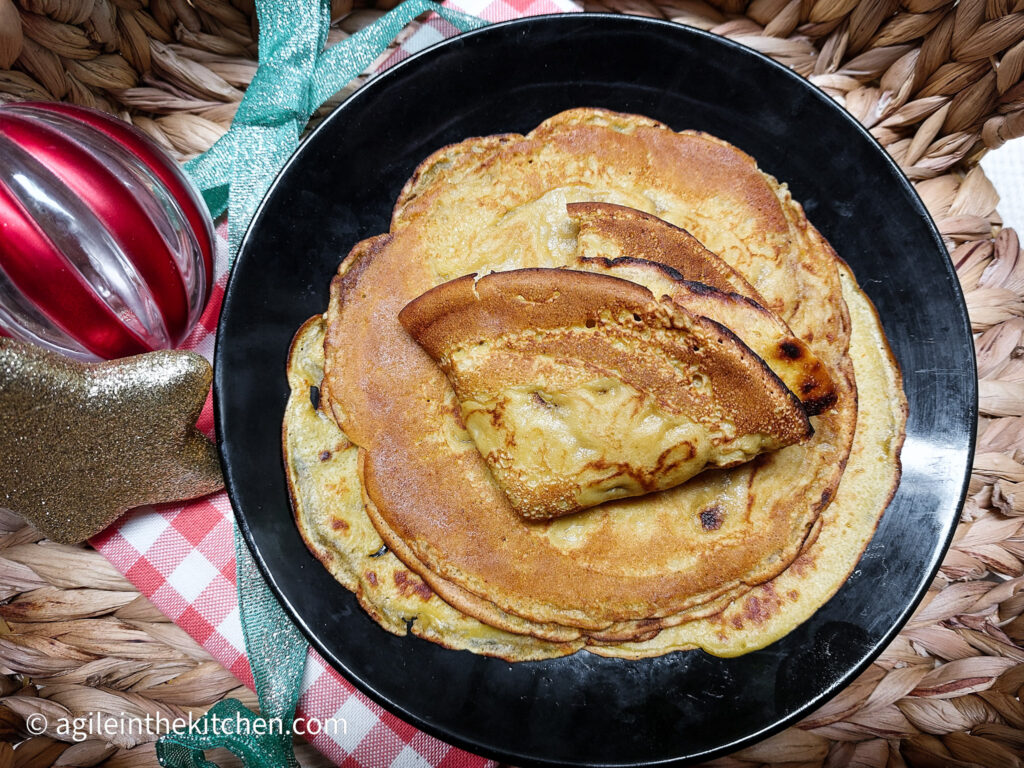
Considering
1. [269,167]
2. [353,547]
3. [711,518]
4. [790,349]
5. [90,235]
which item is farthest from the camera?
[269,167]

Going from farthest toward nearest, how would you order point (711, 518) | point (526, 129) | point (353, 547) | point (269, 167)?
1. point (269, 167)
2. point (526, 129)
3. point (353, 547)
4. point (711, 518)

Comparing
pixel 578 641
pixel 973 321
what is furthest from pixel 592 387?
pixel 973 321

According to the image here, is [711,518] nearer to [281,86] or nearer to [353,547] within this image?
[353,547]

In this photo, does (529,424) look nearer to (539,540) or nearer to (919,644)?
(539,540)

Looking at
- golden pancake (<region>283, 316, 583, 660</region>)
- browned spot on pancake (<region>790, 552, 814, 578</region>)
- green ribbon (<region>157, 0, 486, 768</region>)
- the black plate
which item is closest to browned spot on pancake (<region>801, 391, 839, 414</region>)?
browned spot on pancake (<region>790, 552, 814, 578</region>)

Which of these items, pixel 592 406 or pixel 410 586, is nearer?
pixel 592 406

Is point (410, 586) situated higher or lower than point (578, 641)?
lower

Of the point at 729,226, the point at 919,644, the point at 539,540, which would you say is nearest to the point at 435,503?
the point at 539,540

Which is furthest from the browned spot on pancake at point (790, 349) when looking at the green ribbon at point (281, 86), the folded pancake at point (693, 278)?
the green ribbon at point (281, 86)

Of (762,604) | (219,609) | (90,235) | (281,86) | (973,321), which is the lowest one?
(219,609)
